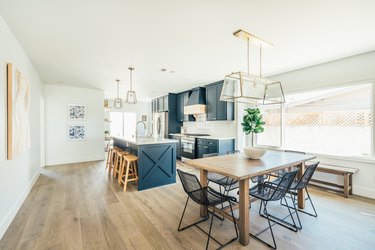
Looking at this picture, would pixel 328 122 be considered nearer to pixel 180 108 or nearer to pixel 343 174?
pixel 343 174

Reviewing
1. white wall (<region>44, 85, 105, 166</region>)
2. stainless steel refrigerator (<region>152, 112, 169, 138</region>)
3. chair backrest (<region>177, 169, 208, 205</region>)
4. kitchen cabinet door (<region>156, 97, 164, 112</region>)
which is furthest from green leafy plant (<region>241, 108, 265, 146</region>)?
white wall (<region>44, 85, 105, 166</region>)

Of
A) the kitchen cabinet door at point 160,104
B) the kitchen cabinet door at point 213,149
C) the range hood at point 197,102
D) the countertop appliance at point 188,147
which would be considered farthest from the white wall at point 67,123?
the kitchen cabinet door at point 213,149

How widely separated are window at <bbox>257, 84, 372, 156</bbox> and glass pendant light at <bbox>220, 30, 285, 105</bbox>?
182 centimetres

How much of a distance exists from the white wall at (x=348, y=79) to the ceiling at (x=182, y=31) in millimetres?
221

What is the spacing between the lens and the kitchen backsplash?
5417mm

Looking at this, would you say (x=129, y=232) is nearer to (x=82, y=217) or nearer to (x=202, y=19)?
(x=82, y=217)

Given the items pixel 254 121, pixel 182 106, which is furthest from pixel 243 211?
pixel 182 106

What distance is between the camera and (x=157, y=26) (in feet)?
7.57

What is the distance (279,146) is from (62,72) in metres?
5.67

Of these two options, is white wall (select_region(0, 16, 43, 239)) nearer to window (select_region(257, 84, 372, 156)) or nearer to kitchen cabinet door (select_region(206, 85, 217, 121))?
kitchen cabinet door (select_region(206, 85, 217, 121))

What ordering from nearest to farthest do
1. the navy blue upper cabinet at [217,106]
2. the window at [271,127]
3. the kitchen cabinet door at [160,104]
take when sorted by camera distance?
the window at [271,127], the navy blue upper cabinet at [217,106], the kitchen cabinet door at [160,104]

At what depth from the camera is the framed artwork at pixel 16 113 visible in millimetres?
2285

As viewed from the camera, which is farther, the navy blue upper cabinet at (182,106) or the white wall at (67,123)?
the navy blue upper cabinet at (182,106)

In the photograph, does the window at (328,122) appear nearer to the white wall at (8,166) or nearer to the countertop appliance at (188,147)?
the countertop appliance at (188,147)
